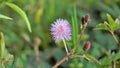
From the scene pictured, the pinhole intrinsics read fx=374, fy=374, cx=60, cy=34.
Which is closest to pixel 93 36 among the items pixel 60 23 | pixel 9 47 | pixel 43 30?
pixel 43 30

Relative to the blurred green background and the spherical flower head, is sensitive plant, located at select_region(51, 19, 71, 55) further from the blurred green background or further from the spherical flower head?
the blurred green background

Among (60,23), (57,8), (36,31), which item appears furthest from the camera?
(57,8)

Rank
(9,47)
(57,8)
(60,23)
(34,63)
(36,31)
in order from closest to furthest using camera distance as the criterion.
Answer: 1. (60,23)
2. (34,63)
3. (9,47)
4. (36,31)
5. (57,8)

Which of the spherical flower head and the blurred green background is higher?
the spherical flower head

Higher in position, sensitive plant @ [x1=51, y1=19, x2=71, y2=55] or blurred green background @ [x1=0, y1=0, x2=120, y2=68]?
sensitive plant @ [x1=51, y1=19, x2=71, y2=55]

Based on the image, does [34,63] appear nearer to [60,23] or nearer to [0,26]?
[0,26]

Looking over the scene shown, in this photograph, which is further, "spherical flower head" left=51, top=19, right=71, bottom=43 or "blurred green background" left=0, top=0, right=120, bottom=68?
"blurred green background" left=0, top=0, right=120, bottom=68

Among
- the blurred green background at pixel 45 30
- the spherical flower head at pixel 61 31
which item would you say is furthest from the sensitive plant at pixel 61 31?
the blurred green background at pixel 45 30

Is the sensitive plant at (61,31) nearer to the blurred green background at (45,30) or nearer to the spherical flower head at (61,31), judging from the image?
the spherical flower head at (61,31)

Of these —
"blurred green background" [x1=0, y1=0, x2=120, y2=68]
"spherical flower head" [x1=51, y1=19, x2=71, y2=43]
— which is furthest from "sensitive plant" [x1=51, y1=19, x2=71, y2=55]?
"blurred green background" [x1=0, y1=0, x2=120, y2=68]
